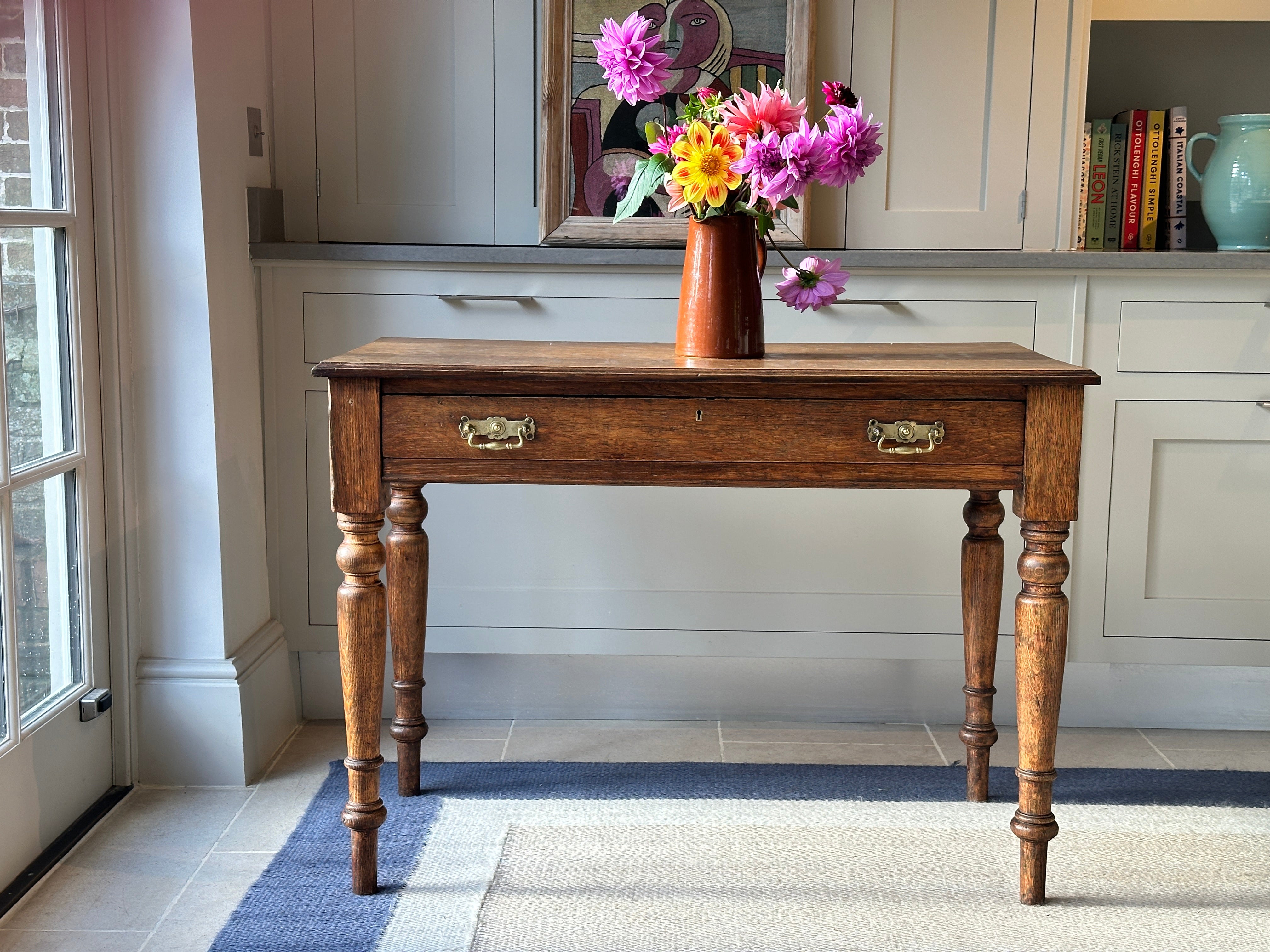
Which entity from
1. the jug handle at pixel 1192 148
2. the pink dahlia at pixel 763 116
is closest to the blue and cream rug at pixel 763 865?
the pink dahlia at pixel 763 116

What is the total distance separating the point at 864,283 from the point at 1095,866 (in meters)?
1.13

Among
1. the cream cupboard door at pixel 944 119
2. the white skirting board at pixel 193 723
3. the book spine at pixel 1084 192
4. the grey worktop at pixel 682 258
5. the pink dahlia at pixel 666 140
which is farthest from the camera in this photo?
the book spine at pixel 1084 192

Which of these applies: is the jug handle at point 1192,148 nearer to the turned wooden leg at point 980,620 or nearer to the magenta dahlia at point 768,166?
the turned wooden leg at point 980,620

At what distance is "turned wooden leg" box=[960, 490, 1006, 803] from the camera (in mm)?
2045

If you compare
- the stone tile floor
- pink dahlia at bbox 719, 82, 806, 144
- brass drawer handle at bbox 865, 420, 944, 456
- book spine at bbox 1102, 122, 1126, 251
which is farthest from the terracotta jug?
book spine at bbox 1102, 122, 1126, 251

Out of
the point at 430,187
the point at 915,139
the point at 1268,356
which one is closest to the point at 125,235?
the point at 430,187

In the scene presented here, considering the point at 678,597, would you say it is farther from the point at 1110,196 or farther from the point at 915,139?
the point at 1110,196

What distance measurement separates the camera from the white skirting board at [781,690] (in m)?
2.52

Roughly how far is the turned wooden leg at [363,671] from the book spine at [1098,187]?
169 cm

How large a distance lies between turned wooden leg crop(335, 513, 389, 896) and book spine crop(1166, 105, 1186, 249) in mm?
1831

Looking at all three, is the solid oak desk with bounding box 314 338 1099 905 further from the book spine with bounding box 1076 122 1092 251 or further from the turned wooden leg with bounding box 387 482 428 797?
the book spine with bounding box 1076 122 1092 251

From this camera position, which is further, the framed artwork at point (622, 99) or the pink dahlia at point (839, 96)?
the framed artwork at point (622, 99)

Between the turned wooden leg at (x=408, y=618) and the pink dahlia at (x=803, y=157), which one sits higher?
the pink dahlia at (x=803, y=157)

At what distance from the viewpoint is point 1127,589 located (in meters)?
2.42
